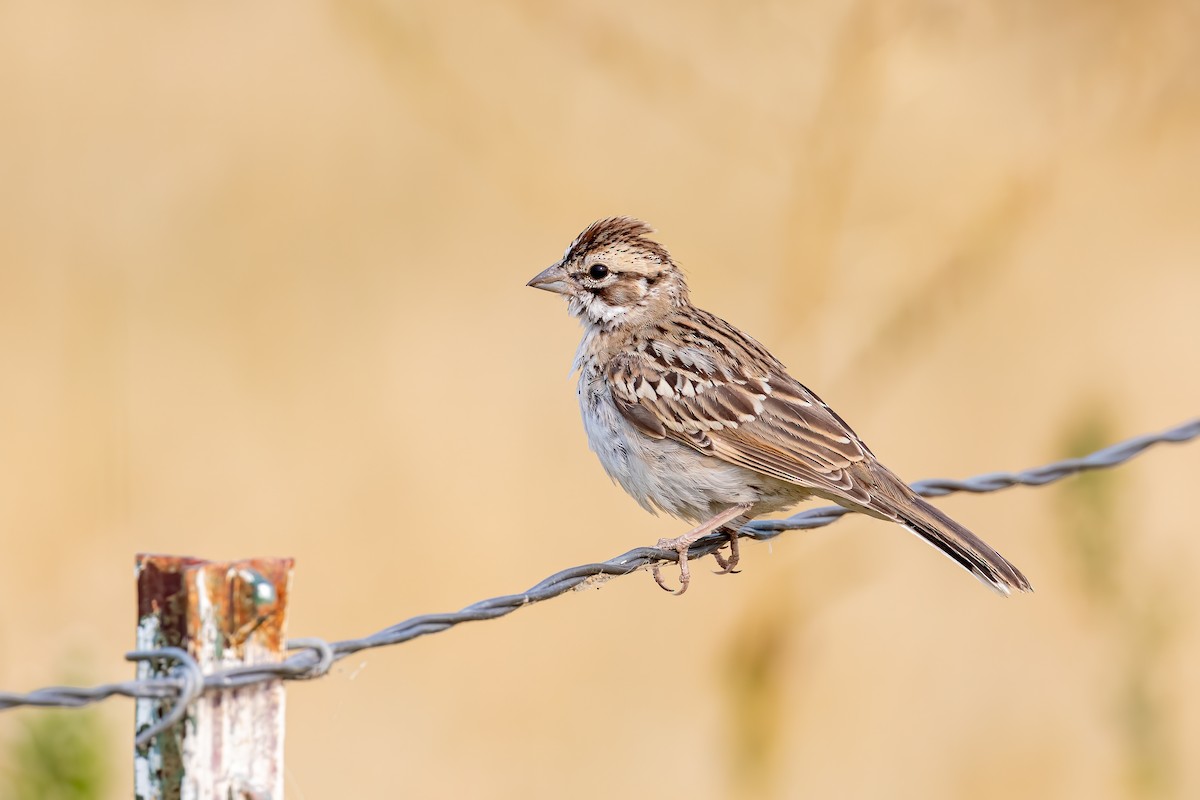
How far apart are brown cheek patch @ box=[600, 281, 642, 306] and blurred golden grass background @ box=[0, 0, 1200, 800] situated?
1333mm

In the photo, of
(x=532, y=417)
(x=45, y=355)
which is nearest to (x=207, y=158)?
(x=45, y=355)

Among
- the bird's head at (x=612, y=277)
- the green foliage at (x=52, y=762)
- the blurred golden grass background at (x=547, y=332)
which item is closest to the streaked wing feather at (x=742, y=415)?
the bird's head at (x=612, y=277)

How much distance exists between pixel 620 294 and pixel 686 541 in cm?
140

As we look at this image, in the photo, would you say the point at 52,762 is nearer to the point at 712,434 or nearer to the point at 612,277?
the point at 712,434

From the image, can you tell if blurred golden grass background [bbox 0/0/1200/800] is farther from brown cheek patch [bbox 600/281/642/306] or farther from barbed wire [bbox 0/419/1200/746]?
barbed wire [bbox 0/419/1200/746]

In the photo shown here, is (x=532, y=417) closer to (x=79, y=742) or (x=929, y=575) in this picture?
(x=929, y=575)

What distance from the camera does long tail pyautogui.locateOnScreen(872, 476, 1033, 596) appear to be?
474 centimetres

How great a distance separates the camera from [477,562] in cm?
869

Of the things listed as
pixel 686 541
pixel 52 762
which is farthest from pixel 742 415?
pixel 52 762

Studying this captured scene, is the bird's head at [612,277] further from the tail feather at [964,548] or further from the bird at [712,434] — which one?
the tail feather at [964,548]

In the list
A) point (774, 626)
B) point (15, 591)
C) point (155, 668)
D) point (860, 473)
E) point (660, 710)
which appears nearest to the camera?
point (155, 668)

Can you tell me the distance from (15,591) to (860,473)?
5.10 metres

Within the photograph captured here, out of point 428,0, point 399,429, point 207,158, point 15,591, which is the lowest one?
point 15,591

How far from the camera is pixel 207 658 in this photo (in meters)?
2.69
